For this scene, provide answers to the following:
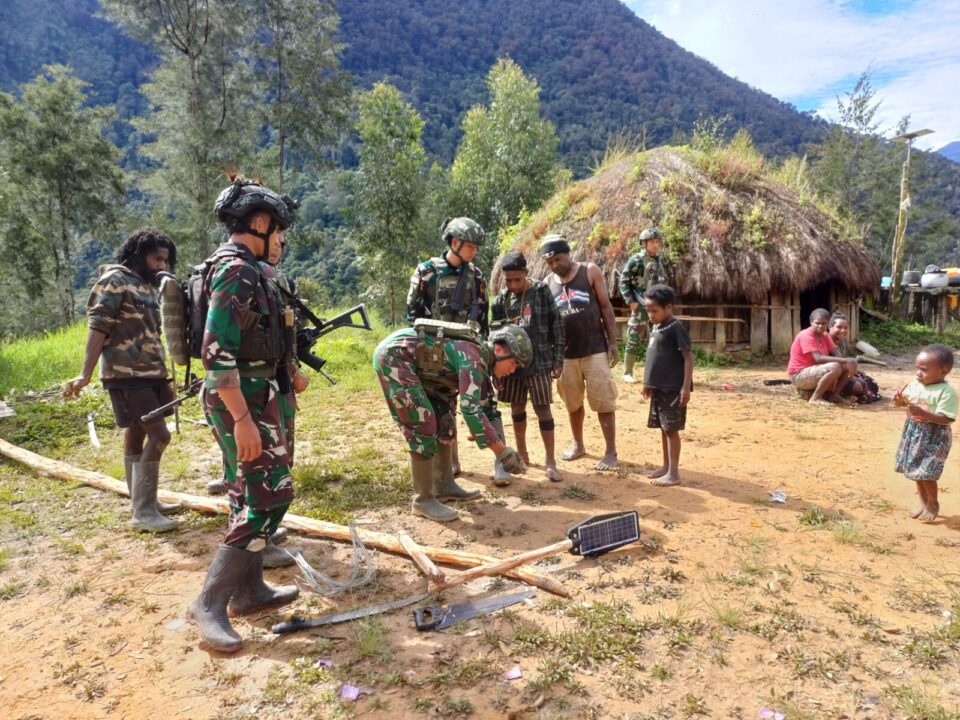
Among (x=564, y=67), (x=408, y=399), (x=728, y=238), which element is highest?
(x=564, y=67)

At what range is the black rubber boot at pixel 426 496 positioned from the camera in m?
4.09

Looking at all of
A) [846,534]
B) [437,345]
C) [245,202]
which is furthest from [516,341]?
[846,534]

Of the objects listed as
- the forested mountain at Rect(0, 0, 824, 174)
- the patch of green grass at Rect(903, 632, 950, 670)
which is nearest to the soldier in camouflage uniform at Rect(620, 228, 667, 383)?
the patch of green grass at Rect(903, 632, 950, 670)

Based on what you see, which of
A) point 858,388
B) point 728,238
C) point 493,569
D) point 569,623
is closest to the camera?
point 569,623

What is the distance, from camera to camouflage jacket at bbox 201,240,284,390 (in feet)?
8.30

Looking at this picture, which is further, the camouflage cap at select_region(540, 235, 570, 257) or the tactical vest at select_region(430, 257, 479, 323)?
the camouflage cap at select_region(540, 235, 570, 257)

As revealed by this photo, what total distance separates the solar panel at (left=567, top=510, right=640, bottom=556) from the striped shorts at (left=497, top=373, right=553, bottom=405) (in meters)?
1.44

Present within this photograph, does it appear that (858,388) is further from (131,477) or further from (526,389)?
(131,477)

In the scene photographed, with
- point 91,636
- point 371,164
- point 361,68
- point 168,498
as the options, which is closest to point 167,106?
point 371,164

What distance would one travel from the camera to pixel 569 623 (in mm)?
2846

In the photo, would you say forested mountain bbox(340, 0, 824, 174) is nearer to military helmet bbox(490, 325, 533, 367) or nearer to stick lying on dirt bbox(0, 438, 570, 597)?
stick lying on dirt bbox(0, 438, 570, 597)

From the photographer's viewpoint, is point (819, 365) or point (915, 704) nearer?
point (915, 704)

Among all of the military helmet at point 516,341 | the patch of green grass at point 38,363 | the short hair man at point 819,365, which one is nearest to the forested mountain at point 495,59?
the patch of green grass at point 38,363

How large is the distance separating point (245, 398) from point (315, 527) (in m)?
1.54
